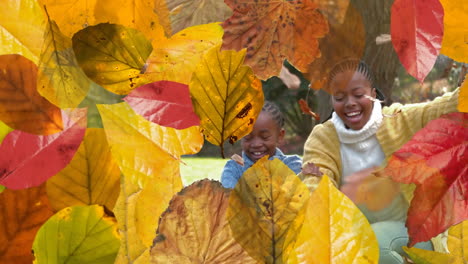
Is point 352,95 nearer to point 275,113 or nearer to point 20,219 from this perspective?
point 275,113

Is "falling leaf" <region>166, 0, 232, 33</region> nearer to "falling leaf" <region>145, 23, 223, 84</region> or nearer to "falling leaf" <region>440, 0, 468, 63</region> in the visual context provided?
"falling leaf" <region>145, 23, 223, 84</region>

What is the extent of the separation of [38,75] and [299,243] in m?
0.19

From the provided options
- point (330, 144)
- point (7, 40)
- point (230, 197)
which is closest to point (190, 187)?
point (230, 197)

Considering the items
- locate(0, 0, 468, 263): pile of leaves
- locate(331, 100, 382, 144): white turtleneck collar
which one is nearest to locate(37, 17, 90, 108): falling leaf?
locate(0, 0, 468, 263): pile of leaves

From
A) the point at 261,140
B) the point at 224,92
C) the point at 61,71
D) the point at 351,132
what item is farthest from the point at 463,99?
the point at 351,132

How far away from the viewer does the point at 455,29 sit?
289 millimetres

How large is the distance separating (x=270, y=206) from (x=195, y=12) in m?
0.15

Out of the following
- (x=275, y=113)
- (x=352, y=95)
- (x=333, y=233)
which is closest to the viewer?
(x=333, y=233)

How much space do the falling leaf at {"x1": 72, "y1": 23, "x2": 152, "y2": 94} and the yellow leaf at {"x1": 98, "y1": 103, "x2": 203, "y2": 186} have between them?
2cm

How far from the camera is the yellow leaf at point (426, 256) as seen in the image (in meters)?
0.29

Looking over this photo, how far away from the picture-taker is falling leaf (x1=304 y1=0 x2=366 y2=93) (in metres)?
0.30

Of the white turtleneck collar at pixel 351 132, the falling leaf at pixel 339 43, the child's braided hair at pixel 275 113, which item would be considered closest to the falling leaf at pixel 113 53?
the falling leaf at pixel 339 43

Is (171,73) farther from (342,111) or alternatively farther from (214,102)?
(342,111)

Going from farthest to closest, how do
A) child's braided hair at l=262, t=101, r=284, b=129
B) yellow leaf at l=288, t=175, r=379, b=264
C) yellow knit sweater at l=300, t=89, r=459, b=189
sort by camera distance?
child's braided hair at l=262, t=101, r=284, b=129 < yellow knit sweater at l=300, t=89, r=459, b=189 < yellow leaf at l=288, t=175, r=379, b=264
